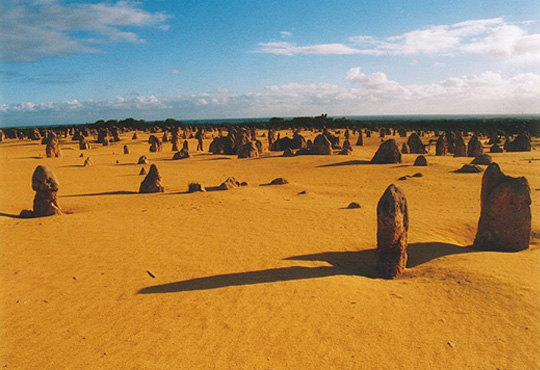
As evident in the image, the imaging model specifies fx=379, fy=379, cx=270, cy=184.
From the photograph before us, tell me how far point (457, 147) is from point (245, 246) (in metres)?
28.7

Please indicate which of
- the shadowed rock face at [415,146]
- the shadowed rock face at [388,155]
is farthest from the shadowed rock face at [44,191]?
the shadowed rock face at [415,146]

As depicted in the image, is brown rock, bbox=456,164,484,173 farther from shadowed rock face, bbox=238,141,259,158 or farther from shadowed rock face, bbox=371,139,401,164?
shadowed rock face, bbox=238,141,259,158

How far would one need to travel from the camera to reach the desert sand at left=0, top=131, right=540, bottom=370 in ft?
18.8

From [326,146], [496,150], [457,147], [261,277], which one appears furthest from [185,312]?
[496,150]

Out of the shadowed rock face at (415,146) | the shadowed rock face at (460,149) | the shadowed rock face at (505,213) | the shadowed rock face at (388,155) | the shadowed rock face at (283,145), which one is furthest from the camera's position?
the shadowed rock face at (283,145)

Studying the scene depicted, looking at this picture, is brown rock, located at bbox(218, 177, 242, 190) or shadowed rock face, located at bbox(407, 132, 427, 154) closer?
brown rock, located at bbox(218, 177, 242, 190)

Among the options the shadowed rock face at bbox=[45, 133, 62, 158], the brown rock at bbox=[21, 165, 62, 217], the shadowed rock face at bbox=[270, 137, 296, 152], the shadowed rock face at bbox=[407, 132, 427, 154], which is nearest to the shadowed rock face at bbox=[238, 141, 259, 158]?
the shadowed rock face at bbox=[270, 137, 296, 152]

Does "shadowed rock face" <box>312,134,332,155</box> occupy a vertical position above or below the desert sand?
above

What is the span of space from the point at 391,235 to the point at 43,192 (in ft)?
38.8

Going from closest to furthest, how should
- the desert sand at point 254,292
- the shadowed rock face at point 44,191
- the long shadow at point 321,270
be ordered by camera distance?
the desert sand at point 254,292
the long shadow at point 321,270
the shadowed rock face at point 44,191

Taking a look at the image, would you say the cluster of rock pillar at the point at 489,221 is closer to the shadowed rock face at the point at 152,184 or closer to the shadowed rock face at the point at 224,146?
the shadowed rock face at the point at 152,184

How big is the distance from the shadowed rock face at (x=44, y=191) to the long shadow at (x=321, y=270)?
25.8 ft

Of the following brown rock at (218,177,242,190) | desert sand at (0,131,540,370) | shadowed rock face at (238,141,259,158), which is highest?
shadowed rock face at (238,141,259,158)

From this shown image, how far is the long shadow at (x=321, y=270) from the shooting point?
26.1 ft
